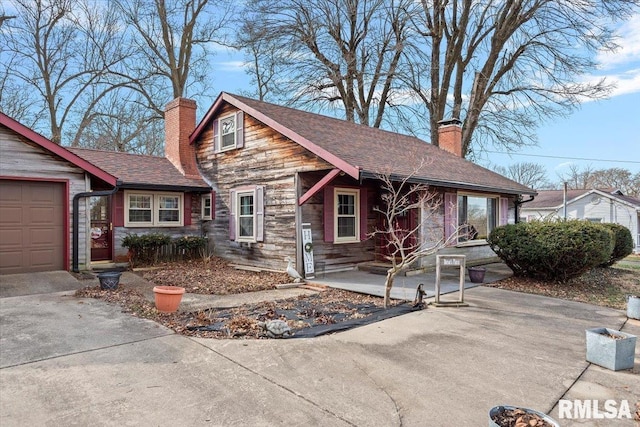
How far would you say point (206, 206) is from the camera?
13406 millimetres

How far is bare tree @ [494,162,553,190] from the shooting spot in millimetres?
50500

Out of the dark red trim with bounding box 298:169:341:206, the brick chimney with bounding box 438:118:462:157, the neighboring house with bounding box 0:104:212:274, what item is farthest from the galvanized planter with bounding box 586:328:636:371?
the brick chimney with bounding box 438:118:462:157

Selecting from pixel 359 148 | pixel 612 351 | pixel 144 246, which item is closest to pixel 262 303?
pixel 612 351

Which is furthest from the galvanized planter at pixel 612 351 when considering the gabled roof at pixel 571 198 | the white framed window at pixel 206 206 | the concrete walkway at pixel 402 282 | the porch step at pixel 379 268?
the gabled roof at pixel 571 198

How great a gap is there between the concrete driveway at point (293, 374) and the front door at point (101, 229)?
668 centimetres

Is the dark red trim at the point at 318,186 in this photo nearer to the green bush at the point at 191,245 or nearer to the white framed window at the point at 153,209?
the green bush at the point at 191,245

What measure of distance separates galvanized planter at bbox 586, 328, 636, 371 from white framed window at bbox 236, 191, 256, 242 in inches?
326

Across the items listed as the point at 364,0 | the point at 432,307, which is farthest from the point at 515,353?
the point at 364,0

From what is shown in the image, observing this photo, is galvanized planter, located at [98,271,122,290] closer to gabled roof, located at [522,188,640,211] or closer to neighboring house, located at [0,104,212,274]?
neighboring house, located at [0,104,212,274]

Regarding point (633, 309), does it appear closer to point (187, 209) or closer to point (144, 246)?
point (144, 246)

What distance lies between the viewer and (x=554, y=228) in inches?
360

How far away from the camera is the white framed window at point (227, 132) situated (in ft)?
39.7

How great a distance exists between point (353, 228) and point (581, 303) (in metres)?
5.54

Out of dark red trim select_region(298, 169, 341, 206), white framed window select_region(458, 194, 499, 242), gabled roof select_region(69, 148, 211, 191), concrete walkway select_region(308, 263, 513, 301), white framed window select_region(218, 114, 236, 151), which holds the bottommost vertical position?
concrete walkway select_region(308, 263, 513, 301)
